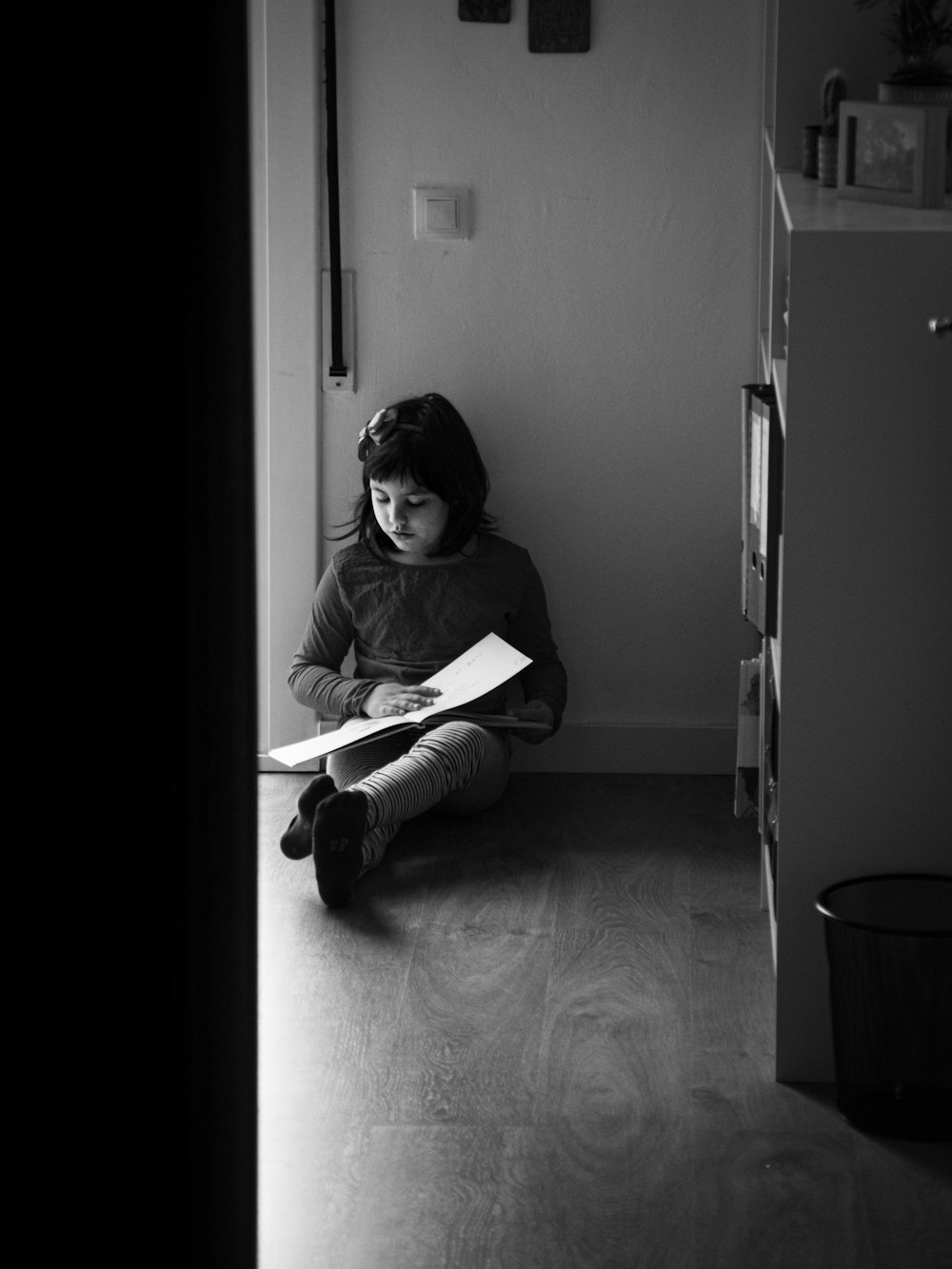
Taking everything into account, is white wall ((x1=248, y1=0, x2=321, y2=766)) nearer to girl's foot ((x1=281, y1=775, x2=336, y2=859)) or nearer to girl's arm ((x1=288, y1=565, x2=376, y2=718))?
girl's arm ((x1=288, y1=565, x2=376, y2=718))

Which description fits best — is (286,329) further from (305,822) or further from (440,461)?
(305,822)

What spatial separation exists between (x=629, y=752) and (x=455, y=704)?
50 centimetres

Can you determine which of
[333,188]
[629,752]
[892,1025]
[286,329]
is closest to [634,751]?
[629,752]

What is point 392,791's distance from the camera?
8.56 feet

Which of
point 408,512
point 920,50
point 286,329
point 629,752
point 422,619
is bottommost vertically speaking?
point 629,752

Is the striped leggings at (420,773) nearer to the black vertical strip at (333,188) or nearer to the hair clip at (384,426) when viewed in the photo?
the hair clip at (384,426)

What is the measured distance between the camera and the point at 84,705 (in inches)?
26.1

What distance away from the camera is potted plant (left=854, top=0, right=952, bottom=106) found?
216 centimetres

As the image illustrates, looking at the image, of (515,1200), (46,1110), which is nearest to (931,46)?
(515,1200)

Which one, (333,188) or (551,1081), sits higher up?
(333,188)

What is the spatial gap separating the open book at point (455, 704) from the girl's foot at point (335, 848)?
0.67ft

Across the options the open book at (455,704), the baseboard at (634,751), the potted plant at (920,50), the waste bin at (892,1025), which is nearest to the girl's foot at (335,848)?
the open book at (455,704)

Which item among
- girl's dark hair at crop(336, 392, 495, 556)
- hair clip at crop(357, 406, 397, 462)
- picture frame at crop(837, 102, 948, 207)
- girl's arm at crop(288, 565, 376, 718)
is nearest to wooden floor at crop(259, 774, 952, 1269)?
girl's arm at crop(288, 565, 376, 718)

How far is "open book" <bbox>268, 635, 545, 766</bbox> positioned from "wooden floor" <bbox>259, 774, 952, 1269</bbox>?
185mm
